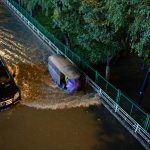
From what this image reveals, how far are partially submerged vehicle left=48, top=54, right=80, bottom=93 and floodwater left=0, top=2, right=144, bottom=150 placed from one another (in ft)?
1.25

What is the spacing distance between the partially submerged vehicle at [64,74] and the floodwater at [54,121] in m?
0.38

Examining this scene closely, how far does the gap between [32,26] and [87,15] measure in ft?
35.4

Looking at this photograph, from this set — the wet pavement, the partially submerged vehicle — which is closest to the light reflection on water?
the partially submerged vehicle

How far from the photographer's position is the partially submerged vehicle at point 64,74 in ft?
47.2

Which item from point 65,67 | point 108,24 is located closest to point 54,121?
point 65,67

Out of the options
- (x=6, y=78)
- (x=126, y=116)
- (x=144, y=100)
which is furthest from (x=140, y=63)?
(x=6, y=78)

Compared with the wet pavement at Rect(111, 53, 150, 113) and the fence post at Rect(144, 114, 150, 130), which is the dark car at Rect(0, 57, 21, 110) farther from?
the wet pavement at Rect(111, 53, 150, 113)

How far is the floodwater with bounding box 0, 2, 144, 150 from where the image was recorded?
38.7 feet

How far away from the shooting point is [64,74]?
14.5 meters

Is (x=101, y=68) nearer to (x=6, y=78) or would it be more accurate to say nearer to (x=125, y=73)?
(x=125, y=73)

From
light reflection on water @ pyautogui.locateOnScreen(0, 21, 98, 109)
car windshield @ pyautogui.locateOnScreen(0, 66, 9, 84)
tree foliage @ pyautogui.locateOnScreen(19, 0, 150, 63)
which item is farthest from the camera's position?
light reflection on water @ pyautogui.locateOnScreen(0, 21, 98, 109)

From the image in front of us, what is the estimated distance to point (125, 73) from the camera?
59.7 ft

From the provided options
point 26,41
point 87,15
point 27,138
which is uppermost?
point 87,15

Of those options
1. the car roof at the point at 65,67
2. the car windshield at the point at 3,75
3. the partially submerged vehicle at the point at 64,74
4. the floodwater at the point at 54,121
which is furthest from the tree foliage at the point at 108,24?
the car windshield at the point at 3,75
